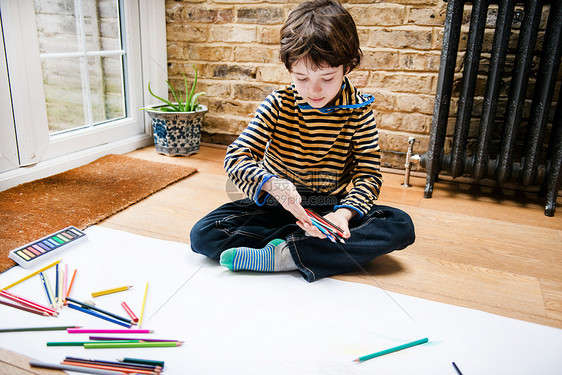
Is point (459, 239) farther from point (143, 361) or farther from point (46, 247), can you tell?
point (46, 247)

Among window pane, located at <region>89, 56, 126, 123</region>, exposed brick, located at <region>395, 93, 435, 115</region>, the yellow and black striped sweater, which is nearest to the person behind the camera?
the yellow and black striped sweater

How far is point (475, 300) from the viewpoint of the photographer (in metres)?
1.03

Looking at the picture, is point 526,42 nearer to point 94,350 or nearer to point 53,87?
point 94,350

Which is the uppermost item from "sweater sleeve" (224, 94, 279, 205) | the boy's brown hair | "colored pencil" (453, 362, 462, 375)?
the boy's brown hair

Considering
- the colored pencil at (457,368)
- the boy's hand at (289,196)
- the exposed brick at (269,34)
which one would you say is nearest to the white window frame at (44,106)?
the exposed brick at (269,34)

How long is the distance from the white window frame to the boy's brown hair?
108 centimetres

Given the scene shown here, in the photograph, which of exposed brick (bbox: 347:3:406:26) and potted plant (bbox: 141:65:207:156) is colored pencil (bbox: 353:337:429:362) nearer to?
exposed brick (bbox: 347:3:406:26)

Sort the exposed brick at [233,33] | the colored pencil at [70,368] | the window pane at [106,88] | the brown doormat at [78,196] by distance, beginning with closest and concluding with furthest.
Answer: the colored pencil at [70,368]
the brown doormat at [78,196]
the window pane at [106,88]
the exposed brick at [233,33]

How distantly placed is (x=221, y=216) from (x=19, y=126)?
0.95 metres

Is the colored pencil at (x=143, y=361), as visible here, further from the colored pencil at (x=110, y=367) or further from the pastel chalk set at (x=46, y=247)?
the pastel chalk set at (x=46, y=247)

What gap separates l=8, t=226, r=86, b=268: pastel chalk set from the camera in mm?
1094

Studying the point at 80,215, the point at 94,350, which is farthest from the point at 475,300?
the point at 80,215

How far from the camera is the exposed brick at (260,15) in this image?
2016 millimetres

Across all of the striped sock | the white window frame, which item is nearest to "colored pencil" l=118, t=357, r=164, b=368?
the striped sock
